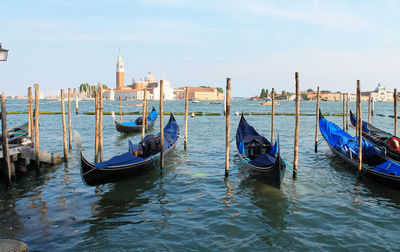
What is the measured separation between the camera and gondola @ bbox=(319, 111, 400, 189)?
6468 millimetres

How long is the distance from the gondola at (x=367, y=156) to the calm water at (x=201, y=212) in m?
0.28

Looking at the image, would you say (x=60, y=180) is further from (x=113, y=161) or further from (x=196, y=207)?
(x=196, y=207)

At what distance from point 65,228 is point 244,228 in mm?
2759

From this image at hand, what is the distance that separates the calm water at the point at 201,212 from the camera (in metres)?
4.40

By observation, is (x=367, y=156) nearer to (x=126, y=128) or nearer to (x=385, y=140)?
(x=385, y=140)

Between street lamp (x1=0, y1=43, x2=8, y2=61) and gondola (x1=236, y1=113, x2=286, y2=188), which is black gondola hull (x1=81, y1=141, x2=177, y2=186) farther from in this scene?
gondola (x1=236, y1=113, x2=286, y2=188)

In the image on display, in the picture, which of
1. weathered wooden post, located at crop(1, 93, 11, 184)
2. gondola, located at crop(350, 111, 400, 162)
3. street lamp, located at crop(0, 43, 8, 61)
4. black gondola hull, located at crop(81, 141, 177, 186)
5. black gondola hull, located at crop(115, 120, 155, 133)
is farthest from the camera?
black gondola hull, located at crop(115, 120, 155, 133)

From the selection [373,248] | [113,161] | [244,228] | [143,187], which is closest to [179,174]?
[143,187]

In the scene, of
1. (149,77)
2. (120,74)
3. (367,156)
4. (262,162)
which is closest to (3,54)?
(262,162)

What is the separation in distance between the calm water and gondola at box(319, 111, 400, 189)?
277 mm

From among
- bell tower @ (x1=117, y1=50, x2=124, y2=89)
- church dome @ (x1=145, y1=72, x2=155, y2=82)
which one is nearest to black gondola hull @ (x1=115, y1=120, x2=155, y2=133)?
bell tower @ (x1=117, y1=50, x2=124, y2=89)

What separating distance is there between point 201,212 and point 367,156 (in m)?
5.17

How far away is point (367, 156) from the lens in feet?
26.7

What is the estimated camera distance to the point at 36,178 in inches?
296
